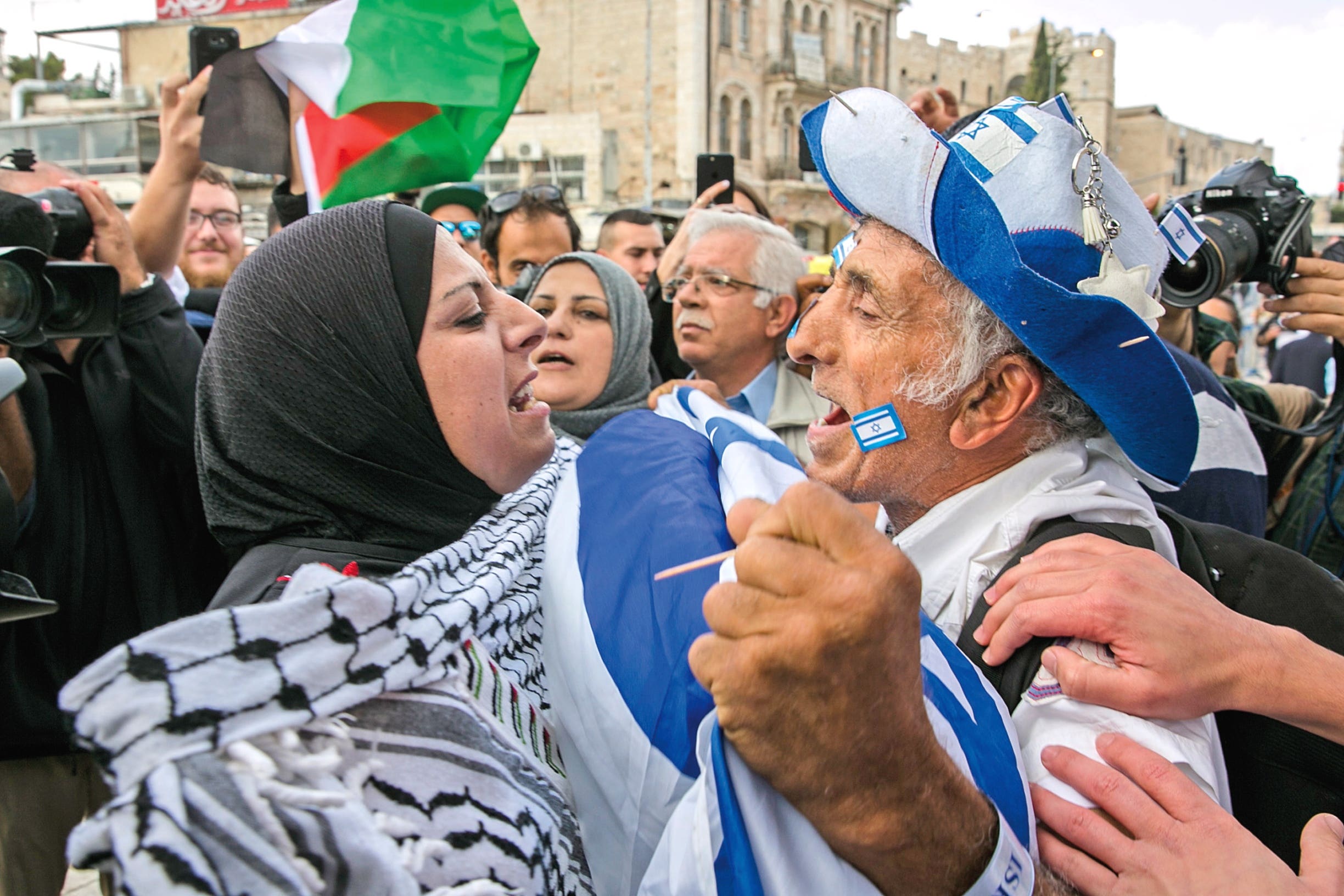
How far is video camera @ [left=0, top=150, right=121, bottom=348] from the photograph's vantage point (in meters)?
2.06

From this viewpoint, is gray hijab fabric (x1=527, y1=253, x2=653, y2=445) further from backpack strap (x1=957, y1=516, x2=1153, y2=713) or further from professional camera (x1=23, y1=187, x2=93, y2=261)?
backpack strap (x1=957, y1=516, x2=1153, y2=713)

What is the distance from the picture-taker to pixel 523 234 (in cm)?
454

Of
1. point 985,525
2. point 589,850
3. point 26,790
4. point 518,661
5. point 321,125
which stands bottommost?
point 26,790

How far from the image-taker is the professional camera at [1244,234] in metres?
2.55

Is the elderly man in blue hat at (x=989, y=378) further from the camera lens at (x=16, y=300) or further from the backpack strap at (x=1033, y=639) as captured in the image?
the camera lens at (x=16, y=300)

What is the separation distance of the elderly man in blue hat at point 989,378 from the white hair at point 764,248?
195 cm

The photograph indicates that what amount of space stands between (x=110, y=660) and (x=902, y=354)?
1378 mm

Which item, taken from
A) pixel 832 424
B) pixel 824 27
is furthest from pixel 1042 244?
pixel 824 27

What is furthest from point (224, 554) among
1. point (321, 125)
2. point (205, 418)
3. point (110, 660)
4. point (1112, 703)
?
point (1112, 703)

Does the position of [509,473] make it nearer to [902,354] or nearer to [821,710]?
[902,354]

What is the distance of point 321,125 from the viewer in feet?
10.7

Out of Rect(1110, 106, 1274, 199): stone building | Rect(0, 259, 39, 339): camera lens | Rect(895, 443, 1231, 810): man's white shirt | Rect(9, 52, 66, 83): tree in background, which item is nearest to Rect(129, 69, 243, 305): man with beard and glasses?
Rect(0, 259, 39, 339): camera lens

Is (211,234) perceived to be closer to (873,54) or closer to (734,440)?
(734,440)

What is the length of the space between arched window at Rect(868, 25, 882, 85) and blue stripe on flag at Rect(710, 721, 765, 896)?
47999 mm
